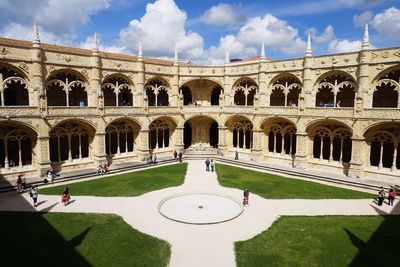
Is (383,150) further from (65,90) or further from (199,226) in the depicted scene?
(65,90)

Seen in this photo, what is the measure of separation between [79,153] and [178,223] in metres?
16.5

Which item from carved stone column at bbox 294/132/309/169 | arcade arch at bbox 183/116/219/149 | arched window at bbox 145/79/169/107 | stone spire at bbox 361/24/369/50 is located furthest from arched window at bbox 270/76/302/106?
arched window at bbox 145/79/169/107

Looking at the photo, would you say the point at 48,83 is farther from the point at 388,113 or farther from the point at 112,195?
the point at 388,113

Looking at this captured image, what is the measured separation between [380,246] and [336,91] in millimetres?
15532

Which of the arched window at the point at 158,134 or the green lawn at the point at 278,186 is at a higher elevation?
the arched window at the point at 158,134

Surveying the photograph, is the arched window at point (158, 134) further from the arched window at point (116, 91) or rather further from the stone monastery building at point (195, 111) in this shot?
the arched window at point (116, 91)

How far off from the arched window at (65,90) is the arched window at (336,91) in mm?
22691

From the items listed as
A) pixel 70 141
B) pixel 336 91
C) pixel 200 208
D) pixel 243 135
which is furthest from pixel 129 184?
pixel 336 91

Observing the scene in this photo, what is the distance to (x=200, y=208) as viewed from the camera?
17859 millimetres

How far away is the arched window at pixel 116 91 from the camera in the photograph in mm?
28620

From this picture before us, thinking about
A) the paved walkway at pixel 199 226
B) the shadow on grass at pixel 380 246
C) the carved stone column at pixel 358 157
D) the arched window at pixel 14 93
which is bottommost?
the shadow on grass at pixel 380 246

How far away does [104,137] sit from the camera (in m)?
27.8

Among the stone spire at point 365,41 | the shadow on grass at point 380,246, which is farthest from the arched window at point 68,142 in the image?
the stone spire at point 365,41

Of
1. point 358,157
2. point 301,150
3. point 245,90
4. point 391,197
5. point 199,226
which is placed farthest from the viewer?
point 245,90
